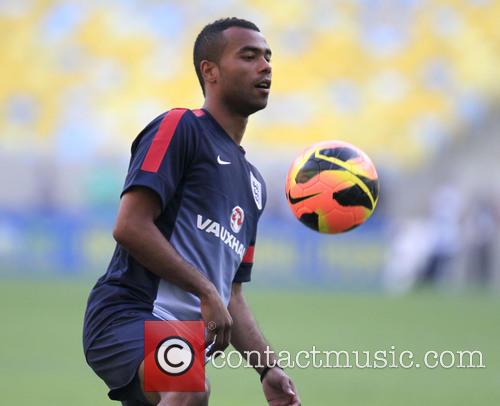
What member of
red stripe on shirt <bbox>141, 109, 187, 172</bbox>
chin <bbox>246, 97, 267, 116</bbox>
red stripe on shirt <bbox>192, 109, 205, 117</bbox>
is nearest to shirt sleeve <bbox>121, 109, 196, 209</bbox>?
red stripe on shirt <bbox>141, 109, 187, 172</bbox>

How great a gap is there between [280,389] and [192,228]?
979 millimetres

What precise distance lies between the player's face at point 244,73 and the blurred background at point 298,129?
13764 millimetres

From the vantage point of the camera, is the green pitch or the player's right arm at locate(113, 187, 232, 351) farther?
the green pitch

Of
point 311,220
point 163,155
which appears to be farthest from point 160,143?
point 311,220

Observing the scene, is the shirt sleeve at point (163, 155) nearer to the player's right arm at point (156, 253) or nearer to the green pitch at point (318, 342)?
the player's right arm at point (156, 253)

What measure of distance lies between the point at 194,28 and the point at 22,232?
11025 mm

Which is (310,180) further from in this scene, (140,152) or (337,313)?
(337,313)

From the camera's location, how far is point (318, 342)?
1257 cm

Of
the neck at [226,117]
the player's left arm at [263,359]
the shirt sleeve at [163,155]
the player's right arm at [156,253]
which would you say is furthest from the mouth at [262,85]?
the player's left arm at [263,359]

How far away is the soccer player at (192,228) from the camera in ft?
14.4

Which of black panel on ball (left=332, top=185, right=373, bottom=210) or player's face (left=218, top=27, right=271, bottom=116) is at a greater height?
player's face (left=218, top=27, right=271, bottom=116)

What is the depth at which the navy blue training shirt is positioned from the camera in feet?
14.8

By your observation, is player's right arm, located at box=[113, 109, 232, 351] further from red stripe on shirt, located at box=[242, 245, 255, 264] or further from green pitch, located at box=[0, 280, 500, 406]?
green pitch, located at box=[0, 280, 500, 406]

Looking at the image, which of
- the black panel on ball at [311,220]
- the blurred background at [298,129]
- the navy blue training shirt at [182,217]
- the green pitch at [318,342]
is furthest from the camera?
the blurred background at [298,129]
